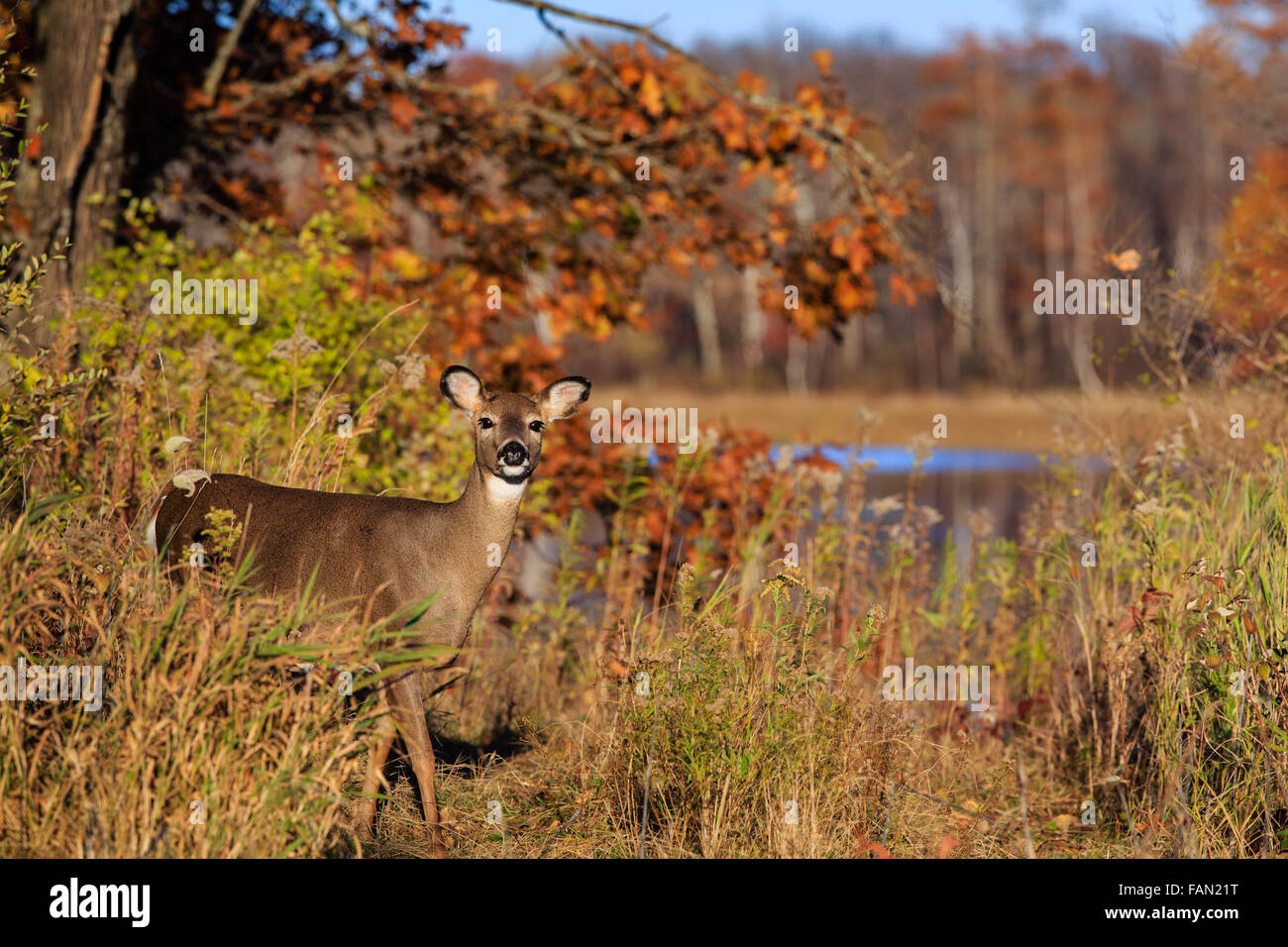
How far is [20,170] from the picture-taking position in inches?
342

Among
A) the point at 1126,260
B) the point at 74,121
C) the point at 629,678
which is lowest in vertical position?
the point at 629,678

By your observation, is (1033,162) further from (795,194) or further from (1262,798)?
(1262,798)

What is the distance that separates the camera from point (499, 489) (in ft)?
16.6

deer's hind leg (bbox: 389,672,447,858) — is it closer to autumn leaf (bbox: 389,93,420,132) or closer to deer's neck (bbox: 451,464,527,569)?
deer's neck (bbox: 451,464,527,569)

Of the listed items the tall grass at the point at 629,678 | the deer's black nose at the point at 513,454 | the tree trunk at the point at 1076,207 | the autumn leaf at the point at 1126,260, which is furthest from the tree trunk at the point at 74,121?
the tree trunk at the point at 1076,207

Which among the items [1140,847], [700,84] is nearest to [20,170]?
[700,84]

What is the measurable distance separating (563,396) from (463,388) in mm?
407

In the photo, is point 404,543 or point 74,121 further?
point 74,121

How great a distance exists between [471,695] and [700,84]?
482cm

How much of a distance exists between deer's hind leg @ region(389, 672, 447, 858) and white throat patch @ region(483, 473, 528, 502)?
71 centimetres

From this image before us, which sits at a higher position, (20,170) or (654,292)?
(654,292)

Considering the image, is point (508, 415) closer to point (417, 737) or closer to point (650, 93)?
point (417, 737)

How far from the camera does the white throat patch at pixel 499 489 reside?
199 inches

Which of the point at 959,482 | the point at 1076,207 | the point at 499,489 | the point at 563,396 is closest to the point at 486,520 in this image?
the point at 499,489
